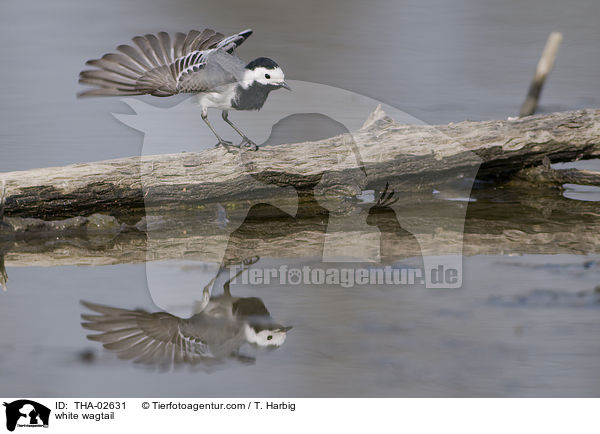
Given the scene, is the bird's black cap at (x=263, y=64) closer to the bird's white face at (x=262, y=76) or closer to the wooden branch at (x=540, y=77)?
the bird's white face at (x=262, y=76)

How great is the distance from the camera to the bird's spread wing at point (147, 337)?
→ 3.50 m

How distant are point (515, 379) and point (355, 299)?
0.97 metres

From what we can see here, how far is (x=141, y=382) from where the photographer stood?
329 centimetres

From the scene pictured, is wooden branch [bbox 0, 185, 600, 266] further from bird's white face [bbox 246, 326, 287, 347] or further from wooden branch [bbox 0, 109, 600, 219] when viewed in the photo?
bird's white face [bbox 246, 326, 287, 347]

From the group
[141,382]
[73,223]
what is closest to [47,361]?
[141,382]

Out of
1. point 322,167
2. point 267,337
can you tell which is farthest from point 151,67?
point 267,337

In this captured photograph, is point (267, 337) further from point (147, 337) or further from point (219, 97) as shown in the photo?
point (219, 97)

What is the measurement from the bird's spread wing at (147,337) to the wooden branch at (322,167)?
1.19 m

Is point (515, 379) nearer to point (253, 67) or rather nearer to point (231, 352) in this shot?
point (231, 352)

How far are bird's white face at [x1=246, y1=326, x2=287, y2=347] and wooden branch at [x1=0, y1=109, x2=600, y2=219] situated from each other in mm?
1593

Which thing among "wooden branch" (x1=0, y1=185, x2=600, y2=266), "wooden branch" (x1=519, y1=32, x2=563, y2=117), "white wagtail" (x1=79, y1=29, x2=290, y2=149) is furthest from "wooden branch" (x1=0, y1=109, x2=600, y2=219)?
"wooden branch" (x1=519, y1=32, x2=563, y2=117)

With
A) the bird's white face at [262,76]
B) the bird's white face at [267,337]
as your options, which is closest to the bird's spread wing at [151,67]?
the bird's white face at [262,76]

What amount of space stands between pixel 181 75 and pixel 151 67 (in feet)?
0.65
